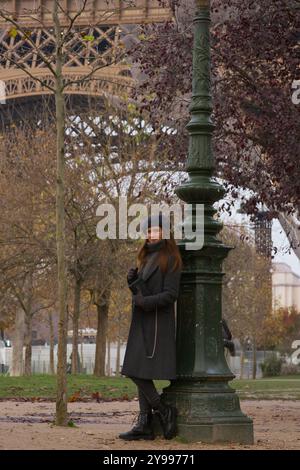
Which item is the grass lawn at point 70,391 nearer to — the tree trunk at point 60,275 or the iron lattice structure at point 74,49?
the tree trunk at point 60,275

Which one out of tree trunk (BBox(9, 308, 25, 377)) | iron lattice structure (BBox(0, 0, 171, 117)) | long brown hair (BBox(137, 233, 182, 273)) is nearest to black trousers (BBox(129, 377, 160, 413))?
long brown hair (BBox(137, 233, 182, 273))

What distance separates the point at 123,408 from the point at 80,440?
6.55 m

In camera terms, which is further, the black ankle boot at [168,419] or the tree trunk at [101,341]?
the tree trunk at [101,341]

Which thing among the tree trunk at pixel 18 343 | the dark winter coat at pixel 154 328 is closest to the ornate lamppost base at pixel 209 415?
the dark winter coat at pixel 154 328

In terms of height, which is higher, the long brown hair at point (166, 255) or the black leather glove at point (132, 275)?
the long brown hair at point (166, 255)

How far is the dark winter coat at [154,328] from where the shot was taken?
818 cm

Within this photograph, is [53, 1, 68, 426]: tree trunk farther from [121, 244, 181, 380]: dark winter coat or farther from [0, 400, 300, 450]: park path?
[121, 244, 181, 380]: dark winter coat

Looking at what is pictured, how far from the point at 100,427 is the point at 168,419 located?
2083mm

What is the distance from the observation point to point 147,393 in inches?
326

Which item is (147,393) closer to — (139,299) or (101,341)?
(139,299)

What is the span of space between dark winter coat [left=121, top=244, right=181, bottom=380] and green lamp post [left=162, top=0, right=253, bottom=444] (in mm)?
270

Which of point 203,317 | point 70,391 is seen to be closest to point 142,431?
point 203,317
